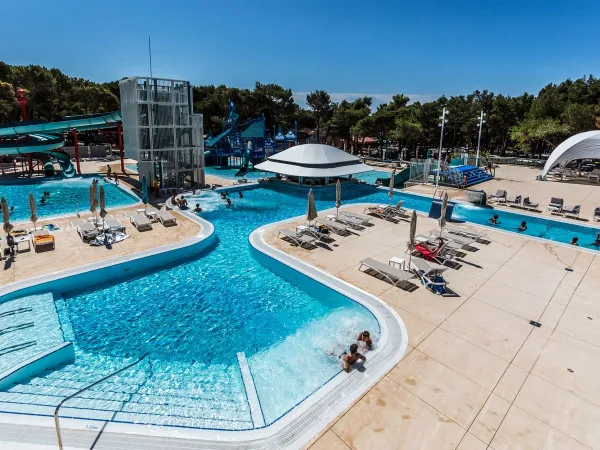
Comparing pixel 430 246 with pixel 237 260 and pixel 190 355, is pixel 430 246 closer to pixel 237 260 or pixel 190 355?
pixel 237 260

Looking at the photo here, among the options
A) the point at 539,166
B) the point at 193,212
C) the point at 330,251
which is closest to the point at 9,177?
the point at 193,212

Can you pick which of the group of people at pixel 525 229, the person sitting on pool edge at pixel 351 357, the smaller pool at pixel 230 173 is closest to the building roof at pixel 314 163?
the smaller pool at pixel 230 173

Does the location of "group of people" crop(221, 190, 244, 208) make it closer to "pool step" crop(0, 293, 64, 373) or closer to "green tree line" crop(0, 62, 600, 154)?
"pool step" crop(0, 293, 64, 373)

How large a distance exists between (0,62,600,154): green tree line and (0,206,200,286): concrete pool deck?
34103 mm

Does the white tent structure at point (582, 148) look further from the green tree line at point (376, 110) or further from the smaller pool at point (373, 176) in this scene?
the smaller pool at point (373, 176)

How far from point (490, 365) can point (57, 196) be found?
27.5m

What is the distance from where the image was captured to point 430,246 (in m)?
14.6

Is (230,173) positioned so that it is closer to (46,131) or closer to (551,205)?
(46,131)

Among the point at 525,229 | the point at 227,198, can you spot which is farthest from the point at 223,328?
the point at 525,229

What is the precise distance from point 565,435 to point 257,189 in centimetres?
2477

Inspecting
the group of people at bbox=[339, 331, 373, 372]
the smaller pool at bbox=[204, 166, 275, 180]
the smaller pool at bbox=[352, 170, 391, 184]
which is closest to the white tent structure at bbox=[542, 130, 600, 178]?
the smaller pool at bbox=[352, 170, 391, 184]

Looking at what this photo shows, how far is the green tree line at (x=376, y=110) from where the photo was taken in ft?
137

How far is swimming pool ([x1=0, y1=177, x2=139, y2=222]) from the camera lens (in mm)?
20750

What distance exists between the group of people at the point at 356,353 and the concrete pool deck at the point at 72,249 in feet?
32.3
